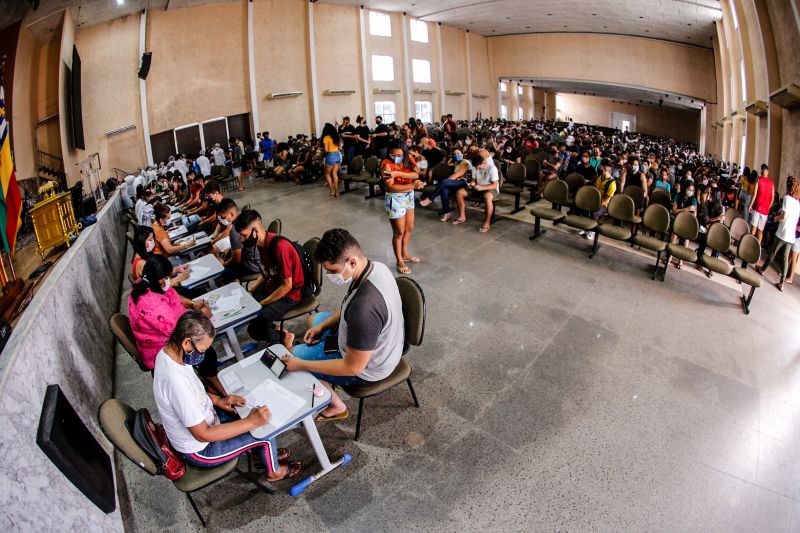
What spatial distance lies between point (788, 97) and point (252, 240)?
10731mm

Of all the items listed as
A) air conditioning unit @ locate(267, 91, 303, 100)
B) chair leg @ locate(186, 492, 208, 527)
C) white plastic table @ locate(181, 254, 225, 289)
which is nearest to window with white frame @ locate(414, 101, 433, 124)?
air conditioning unit @ locate(267, 91, 303, 100)

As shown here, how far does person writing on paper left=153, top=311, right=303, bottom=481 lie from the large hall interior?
14 millimetres

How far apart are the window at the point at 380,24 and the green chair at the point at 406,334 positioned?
20.8 m

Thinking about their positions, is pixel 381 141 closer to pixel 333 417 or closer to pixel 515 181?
pixel 515 181

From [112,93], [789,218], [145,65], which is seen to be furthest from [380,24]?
[789,218]

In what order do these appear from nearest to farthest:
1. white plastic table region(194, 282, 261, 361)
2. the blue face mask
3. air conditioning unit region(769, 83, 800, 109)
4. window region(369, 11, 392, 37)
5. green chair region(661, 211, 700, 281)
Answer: the blue face mask
white plastic table region(194, 282, 261, 361)
green chair region(661, 211, 700, 281)
air conditioning unit region(769, 83, 800, 109)
window region(369, 11, 392, 37)

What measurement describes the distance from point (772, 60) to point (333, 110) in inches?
617

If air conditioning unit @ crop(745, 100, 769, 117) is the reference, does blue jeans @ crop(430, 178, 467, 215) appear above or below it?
below

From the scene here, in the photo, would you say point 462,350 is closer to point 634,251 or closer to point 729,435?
point 729,435

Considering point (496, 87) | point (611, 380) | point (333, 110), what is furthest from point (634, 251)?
point (496, 87)

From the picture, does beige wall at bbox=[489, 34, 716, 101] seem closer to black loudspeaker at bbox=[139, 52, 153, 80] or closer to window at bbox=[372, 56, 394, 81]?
window at bbox=[372, 56, 394, 81]

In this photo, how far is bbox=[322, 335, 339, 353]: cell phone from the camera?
9.50ft

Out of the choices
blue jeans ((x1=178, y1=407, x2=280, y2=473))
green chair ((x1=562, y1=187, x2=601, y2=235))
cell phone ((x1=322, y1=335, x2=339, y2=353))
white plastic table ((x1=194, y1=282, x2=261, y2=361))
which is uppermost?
green chair ((x1=562, y1=187, x2=601, y2=235))

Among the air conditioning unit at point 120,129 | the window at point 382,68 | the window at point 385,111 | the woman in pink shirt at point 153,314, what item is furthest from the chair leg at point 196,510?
the window at point 382,68
